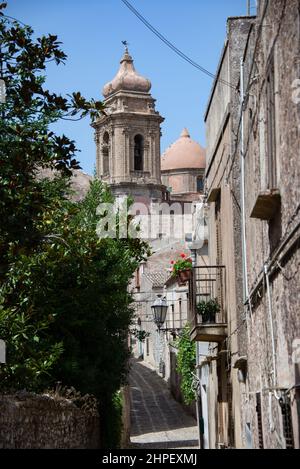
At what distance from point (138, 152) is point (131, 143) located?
171 cm

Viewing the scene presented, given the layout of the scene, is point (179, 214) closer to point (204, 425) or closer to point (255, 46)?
point (204, 425)

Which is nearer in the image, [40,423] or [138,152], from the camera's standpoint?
[40,423]

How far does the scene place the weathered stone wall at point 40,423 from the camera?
44.3 ft

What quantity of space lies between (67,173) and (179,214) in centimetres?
6784

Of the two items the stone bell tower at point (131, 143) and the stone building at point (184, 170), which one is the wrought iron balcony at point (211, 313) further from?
the stone building at point (184, 170)

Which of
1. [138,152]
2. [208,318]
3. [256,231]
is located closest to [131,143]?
[138,152]

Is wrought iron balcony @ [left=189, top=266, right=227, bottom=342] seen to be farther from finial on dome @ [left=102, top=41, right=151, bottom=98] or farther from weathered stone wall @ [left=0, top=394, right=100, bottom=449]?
finial on dome @ [left=102, top=41, right=151, bottom=98]

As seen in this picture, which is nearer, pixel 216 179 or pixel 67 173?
pixel 67 173

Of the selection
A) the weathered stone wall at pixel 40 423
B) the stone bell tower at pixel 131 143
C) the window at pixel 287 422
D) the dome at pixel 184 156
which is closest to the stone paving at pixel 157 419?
the weathered stone wall at pixel 40 423

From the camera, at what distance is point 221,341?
56.5 feet

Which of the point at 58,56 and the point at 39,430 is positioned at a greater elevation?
the point at 58,56

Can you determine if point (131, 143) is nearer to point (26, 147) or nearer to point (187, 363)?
point (187, 363)

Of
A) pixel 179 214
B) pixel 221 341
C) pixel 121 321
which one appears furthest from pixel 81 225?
pixel 179 214

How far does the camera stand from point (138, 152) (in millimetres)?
83875
